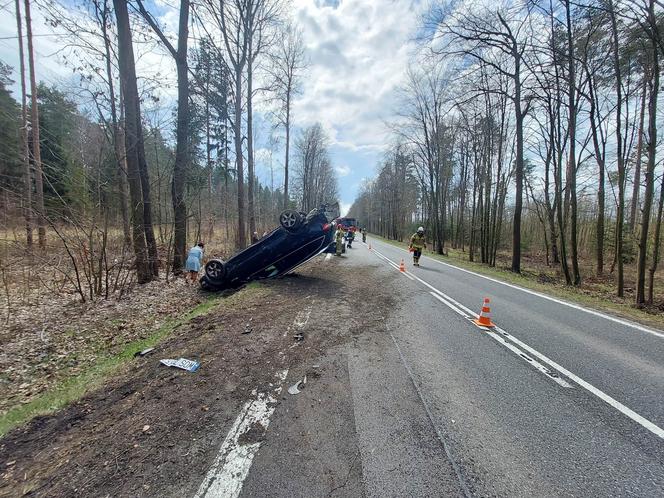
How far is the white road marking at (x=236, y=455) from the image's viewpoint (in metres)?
1.92

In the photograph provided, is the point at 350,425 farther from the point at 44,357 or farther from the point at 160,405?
the point at 44,357

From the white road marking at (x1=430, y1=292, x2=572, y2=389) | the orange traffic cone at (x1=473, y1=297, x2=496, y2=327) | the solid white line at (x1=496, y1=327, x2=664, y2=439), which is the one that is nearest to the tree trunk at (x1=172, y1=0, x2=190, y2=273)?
the white road marking at (x1=430, y1=292, x2=572, y2=389)

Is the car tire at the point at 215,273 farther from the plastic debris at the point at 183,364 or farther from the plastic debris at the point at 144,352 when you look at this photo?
the plastic debris at the point at 183,364

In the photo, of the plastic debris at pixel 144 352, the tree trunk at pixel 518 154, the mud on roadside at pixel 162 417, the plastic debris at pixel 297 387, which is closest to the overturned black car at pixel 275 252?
the mud on roadside at pixel 162 417

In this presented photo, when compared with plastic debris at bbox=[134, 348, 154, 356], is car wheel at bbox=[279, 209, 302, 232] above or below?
above

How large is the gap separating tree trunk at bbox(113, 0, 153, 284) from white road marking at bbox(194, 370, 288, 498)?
25.1 feet

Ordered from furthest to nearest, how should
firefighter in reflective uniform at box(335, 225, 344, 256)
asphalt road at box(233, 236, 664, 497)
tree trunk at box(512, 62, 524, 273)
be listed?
firefighter in reflective uniform at box(335, 225, 344, 256)
tree trunk at box(512, 62, 524, 273)
asphalt road at box(233, 236, 664, 497)

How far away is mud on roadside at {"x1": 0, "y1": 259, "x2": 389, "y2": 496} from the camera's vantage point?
2074 mm

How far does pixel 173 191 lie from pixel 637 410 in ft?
37.8

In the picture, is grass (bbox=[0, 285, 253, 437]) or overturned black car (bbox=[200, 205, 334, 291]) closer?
grass (bbox=[0, 285, 253, 437])

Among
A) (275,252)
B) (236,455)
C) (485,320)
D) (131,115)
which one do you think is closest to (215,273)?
(275,252)

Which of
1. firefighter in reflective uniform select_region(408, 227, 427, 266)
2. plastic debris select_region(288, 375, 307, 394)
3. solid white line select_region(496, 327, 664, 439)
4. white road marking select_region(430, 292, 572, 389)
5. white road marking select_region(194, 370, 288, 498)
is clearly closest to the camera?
white road marking select_region(194, 370, 288, 498)

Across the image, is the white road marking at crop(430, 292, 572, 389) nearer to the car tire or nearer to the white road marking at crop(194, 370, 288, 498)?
the white road marking at crop(194, 370, 288, 498)

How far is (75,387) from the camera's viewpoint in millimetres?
3551
